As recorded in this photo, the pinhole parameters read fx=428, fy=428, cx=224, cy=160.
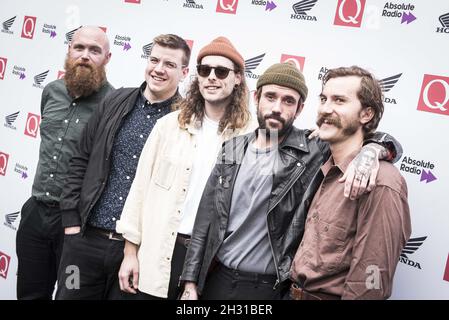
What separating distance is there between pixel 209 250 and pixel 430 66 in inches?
61.0

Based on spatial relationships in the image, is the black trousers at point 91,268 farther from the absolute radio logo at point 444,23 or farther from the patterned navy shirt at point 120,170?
the absolute radio logo at point 444,23

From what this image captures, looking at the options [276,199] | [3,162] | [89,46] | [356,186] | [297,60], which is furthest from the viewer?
[3,162]

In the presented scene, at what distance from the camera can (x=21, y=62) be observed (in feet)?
13.7

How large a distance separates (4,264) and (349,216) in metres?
3.68

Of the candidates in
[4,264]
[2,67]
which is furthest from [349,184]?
[2,67]

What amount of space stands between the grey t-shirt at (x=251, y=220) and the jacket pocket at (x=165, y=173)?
0.39m

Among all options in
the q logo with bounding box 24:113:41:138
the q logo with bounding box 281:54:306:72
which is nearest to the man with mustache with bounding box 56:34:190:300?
the q logo with bounding box 281:54:306:72

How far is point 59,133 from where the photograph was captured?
2828 mm

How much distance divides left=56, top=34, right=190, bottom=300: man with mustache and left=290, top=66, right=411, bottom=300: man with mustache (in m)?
1.03

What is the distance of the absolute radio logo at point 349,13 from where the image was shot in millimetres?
2551

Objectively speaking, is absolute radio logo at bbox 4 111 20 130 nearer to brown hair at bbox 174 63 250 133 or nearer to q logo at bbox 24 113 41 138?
q logo at bbox 24 113 41 138

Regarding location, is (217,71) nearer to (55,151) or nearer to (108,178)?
(108,178)

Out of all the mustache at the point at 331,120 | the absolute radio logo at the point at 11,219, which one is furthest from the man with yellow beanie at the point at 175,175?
the absolute radio logo at the point at 11,219
